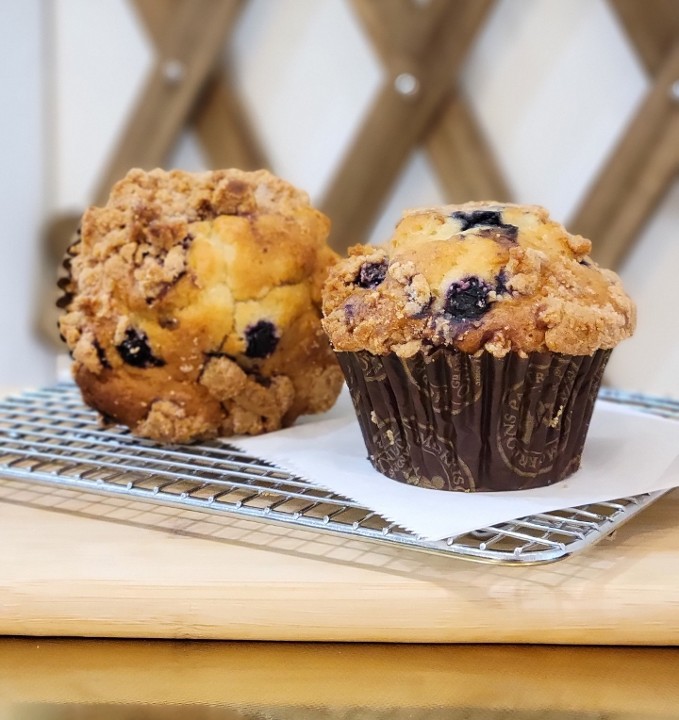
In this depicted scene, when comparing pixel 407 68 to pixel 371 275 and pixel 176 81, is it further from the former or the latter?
pixel 371 275

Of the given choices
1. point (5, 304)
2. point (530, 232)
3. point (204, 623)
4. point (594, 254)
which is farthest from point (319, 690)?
point (5, 304)

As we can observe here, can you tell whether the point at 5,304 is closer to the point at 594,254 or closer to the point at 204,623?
the point at 594,254

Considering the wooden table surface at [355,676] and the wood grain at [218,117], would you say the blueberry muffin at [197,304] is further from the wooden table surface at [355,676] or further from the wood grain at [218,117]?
the wood grain at [218,117]

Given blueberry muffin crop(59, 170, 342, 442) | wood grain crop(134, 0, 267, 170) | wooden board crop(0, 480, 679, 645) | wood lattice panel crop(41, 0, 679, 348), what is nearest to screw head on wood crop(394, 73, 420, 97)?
wood lattice panel crop(41, 0, 679, 348)

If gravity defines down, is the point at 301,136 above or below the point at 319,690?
above

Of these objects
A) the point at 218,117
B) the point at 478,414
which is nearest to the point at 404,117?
the point at 218,117

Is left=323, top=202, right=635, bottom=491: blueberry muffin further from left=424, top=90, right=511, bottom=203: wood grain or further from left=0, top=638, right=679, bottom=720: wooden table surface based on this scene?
left=424, top=90, right=511, bottom=203: wood grain
